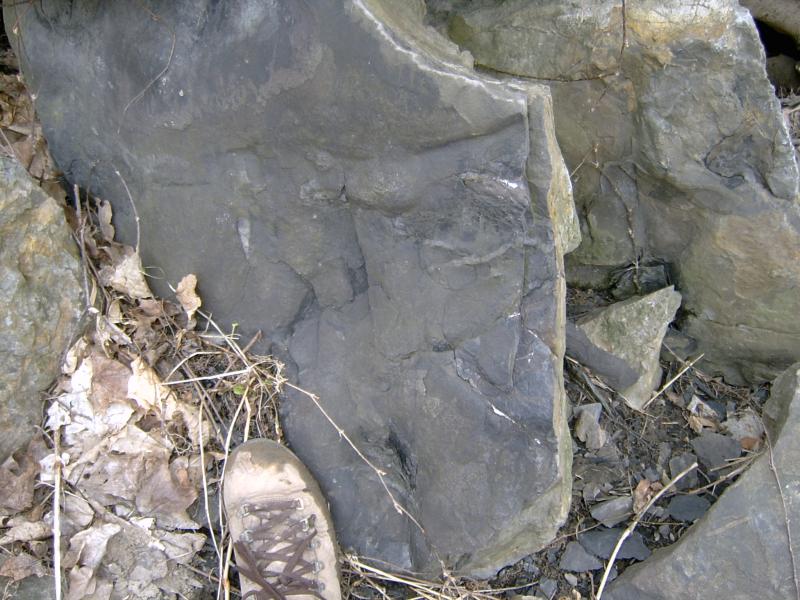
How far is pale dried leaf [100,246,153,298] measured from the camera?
239 centimetres

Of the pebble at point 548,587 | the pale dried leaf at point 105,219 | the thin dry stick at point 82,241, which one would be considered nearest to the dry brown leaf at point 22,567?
the thin dry stick at point 82,241

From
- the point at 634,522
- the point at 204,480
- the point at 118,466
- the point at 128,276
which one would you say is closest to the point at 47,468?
the point at 118,466

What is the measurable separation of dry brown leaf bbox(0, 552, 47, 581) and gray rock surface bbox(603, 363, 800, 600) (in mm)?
1758

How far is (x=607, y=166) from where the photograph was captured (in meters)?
2.63

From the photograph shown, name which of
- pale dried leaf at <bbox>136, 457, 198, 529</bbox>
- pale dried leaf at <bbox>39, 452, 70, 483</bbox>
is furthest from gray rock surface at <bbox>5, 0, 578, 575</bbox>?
pale dried leaf at <bbox>39, 452, 70, 483</bbox>

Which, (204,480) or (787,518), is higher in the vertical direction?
(204,480)

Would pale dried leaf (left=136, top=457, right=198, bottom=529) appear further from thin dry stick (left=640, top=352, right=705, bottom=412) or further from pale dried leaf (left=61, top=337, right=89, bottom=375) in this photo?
thin dry stick (left=640, top=352, right=705, bottom=412)

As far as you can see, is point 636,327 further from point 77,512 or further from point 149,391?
A: point 77,512

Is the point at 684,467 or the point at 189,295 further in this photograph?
the point at 684,467

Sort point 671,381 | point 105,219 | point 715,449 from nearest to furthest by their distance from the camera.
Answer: point 105,219
point 715,449
point 671,381

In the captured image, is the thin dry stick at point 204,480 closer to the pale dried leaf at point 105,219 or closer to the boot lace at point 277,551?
the boot lace at point 277,551

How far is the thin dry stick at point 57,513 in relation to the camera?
2141 mm

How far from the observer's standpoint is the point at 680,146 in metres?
2.42

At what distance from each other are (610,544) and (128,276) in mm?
1833
